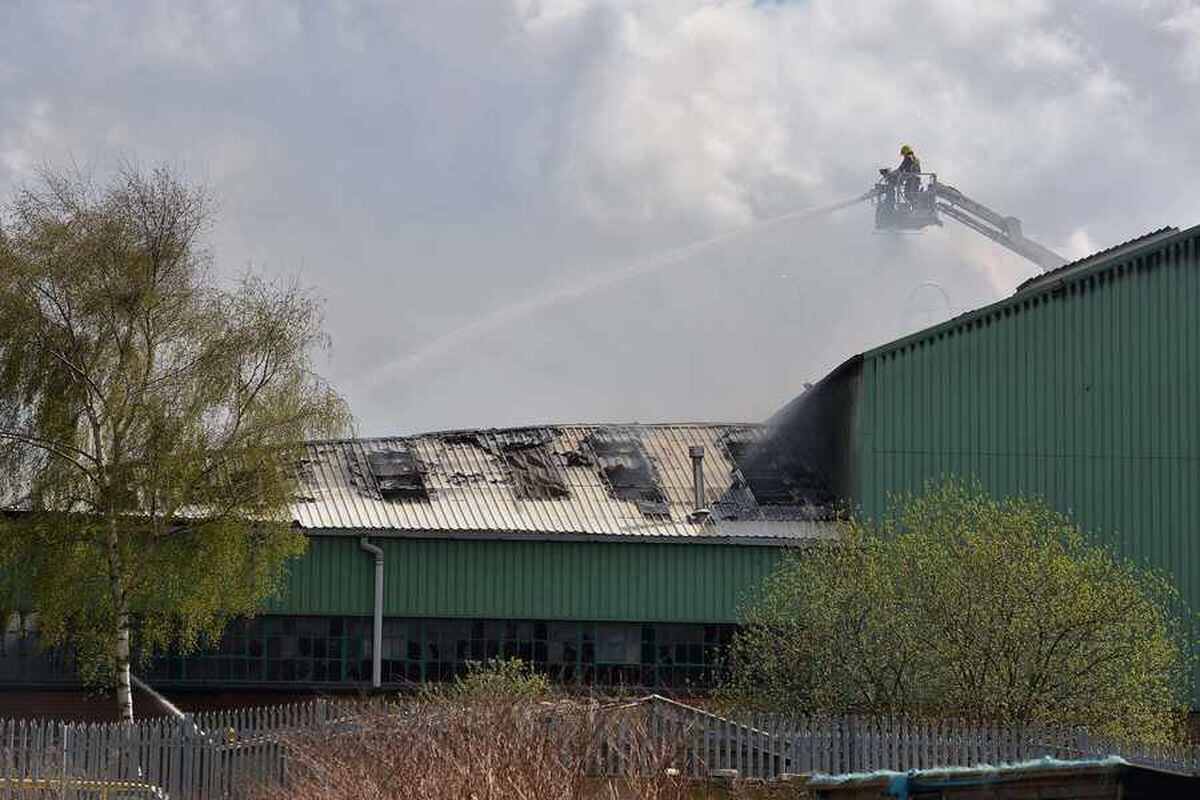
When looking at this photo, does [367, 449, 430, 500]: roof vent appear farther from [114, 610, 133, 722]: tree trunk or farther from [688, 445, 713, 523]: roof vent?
[114, 610, 133, 722]: tree trunk

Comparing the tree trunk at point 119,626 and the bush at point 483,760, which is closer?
the bush at point 483,760

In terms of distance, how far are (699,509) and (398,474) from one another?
627 cm

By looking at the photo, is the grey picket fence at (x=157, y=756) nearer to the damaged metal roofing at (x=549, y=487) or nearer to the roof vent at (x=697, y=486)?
the damaged metal roofing at (x=549, y=487)

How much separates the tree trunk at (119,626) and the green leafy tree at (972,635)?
1056 centimetres

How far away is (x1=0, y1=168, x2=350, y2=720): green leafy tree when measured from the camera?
3152 centimetres

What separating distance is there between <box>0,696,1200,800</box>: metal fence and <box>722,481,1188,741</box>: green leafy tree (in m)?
0.88

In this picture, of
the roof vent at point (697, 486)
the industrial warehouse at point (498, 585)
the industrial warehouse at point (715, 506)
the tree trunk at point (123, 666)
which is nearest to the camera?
the tree trunk at point (123, 666)

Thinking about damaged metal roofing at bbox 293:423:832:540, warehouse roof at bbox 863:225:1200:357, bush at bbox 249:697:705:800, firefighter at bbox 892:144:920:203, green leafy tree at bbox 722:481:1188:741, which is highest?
firefighter at bbox 892:144:920:203

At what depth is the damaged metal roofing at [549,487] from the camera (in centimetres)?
3697

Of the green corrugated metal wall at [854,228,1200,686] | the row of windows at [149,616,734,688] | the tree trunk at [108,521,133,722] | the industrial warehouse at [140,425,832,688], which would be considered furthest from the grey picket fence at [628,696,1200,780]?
the green corrugated metal wall at [854,228,1200,686]

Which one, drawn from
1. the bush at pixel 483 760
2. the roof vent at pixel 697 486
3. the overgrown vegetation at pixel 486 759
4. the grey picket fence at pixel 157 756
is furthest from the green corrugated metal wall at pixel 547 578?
the bush at pixel 483 760

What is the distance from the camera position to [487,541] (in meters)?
36.6

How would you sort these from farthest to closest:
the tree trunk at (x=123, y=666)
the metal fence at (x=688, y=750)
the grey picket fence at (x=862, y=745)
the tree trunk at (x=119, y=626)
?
the tree trunk at (x=123, y=666) < the tree trunk at (x=119, y=626) < the grey picket fence at (x=862, y=745) < the metal fence at (x=688, y=750)

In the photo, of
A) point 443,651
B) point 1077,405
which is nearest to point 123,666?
point 443,651
